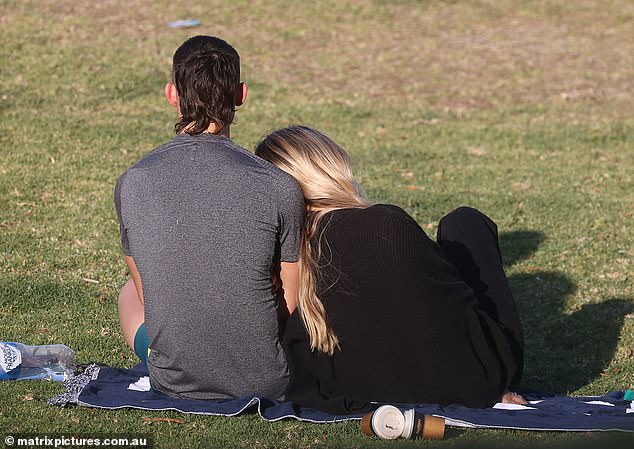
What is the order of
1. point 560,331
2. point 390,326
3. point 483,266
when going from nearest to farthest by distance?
1. point 390,326
2. point 483,266
3. point 560,331

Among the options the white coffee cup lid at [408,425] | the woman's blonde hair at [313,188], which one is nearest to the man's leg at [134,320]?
the woman's blonde hair at [313,188]

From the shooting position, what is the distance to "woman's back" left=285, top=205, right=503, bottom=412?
3.82 m

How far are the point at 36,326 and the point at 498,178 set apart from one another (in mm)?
4942

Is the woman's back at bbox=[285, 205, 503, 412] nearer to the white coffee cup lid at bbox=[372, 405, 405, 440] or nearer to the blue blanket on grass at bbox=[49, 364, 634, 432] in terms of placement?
the blue blanket on grass at bbox=[49, 364, 634, 432]

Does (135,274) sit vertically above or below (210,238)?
below

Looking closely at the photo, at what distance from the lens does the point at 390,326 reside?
387 centimetres

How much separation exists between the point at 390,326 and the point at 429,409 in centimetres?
37

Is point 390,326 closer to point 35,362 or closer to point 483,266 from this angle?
point 483,266

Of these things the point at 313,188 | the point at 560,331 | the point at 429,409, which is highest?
the point at 313,188

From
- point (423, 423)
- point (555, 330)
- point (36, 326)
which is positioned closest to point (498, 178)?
point (555, 330)

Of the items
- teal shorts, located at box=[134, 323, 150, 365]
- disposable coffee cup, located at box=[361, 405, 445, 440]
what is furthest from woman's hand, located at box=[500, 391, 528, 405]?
teal shorts, located at box=[134, 323, 150, 365]

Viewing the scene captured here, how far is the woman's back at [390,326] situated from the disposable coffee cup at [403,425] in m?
0.22

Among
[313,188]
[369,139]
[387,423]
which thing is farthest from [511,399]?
[369,139]

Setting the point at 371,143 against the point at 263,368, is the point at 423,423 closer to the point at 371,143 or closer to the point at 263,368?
the point at 263,368
